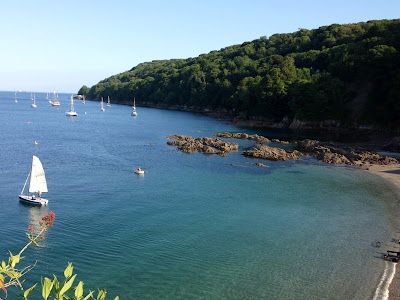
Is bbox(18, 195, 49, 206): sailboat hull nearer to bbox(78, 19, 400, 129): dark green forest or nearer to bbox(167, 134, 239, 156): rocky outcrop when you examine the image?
bbox(167, 134, 239, 156): rocky outcrop

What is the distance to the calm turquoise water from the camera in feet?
65.6

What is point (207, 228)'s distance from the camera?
27719mm

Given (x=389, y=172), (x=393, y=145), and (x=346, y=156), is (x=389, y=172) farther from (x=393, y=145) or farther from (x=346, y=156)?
(x=393, y=145)

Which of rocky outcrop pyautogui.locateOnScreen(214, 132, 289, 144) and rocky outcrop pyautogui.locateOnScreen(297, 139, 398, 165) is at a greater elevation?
rocky outcrop pyautogui.locateOnScreen(214, 132, 289, 144)

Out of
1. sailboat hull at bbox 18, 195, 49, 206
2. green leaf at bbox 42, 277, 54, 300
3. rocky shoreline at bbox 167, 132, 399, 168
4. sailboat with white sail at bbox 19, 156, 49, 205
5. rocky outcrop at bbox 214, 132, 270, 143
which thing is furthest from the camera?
rocky outcrop at bbox 214, 132, 270, 143

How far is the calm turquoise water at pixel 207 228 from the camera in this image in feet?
65.6

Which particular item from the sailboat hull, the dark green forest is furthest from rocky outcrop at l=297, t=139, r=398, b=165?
the sailboat hull

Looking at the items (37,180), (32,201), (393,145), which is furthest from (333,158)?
(32,201)

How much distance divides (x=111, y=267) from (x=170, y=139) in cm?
5701

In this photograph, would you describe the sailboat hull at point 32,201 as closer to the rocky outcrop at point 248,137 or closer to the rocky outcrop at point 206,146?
the rocky outcrop at point 206,146

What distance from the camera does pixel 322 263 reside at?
73.8 ft

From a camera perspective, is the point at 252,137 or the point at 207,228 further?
the point at 252,137

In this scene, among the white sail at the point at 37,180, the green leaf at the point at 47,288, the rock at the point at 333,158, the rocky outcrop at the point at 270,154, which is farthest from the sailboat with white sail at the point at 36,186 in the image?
the rock at the point at 333,158

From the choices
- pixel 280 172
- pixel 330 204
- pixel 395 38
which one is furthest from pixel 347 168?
pixel 395 38
